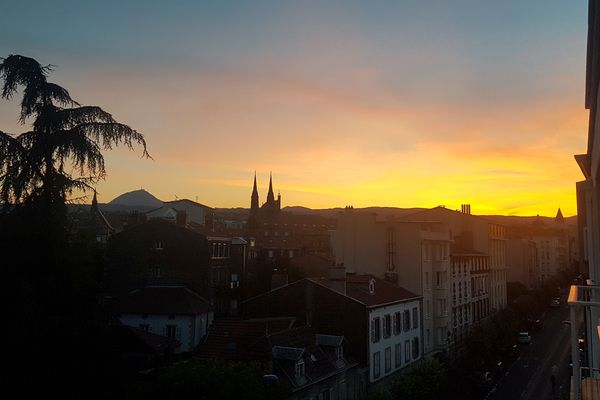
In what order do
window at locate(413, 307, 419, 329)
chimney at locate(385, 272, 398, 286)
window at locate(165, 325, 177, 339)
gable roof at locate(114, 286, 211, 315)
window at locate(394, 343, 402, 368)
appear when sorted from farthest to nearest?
chimney at locate(385, 272, 398, 286), gable roof at locate(114, 286, 211, 315), window at locate(165, 325, 177, 339), window at locate(413, 307, 419, 329), window at locate(394, 343, 402, 368)

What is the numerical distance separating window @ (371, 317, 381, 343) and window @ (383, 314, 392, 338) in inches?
41.8

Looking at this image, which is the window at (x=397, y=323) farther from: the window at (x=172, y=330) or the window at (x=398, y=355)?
the window at (x=172, y=330)

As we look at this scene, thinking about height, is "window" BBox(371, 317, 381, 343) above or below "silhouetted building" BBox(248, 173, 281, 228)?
below

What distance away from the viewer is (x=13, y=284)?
13.3m

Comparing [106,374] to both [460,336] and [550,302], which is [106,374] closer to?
[460,336]

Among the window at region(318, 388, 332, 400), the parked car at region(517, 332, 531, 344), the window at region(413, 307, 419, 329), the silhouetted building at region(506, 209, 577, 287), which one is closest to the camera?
the window at region(318, 388, 332, 400)

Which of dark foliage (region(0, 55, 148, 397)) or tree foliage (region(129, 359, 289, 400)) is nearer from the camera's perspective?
dark foliage (region(0, 55, 148, 397))

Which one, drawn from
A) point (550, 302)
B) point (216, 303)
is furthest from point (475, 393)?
point (550, 302)

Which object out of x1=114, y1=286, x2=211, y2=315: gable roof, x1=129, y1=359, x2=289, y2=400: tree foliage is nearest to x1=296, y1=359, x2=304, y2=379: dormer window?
x1=129, y1=359, x2=289, y2=400: tree foliage

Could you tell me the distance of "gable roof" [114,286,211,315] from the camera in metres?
40.0

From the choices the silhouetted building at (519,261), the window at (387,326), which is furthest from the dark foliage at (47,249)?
the silhouetted building at (519,261)

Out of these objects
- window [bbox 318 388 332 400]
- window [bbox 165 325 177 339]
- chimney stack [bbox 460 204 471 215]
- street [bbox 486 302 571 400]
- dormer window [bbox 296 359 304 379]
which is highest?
chimney stack [bbox 460 204 471 215]

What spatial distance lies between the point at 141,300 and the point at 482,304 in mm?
33118

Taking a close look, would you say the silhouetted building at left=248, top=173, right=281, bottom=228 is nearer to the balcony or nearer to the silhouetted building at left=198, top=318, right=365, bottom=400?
the silhouetted building at left=198, top=318, right=365, bottom=400
